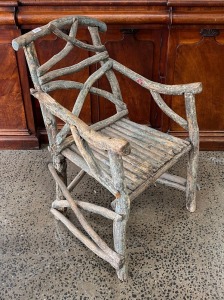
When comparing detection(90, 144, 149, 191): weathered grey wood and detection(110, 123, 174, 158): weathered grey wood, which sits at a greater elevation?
detection(110, 123, 174, 158): weathered grey wood

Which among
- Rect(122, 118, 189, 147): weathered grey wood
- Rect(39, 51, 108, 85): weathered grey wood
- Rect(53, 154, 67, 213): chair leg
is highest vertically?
Rect(39, 51, 108, 85): weathered grey wood

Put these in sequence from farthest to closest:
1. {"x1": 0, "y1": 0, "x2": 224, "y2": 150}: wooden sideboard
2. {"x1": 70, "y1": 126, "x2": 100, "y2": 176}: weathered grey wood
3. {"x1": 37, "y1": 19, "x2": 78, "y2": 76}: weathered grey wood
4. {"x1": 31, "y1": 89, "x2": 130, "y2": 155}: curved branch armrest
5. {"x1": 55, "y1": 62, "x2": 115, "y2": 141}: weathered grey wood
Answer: {"x1": 0, "y1": 0, "x2": 224, "y2": 150}: wooden sideboard
{"x1": 55, "y1": 62, "x2": 115, "y2": 141}: weathered grey wood
{"x1": 37, "y1": 19, "x2": 78, "y2": 76}: weathered grey wood
{"x1": 70, "y1": 126, "x2": 100, "y2": 176}: weathered grey wood
{"x1": 31, "y1": 89, "x2": 130, "y2": 155}: curved branch armrest

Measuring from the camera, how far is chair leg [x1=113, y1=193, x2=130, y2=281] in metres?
1.30

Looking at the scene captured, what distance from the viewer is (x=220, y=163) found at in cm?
213

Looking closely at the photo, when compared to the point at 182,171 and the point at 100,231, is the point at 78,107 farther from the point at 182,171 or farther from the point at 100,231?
the point at 182,171

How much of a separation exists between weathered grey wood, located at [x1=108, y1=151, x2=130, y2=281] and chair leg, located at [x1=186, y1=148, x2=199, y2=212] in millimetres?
465

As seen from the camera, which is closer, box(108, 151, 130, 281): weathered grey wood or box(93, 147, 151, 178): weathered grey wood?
box(108, 151, 130, 281): weathered grey wood

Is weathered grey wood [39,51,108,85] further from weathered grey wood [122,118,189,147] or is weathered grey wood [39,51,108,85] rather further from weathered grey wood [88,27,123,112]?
weathered grey wood [122,118,189,147]

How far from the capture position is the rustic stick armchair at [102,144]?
4.27 ft

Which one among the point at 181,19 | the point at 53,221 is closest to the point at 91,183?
the point at 53,221

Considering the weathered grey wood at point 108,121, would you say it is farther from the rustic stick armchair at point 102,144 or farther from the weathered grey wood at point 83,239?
the weathered grey wood at point 83,239

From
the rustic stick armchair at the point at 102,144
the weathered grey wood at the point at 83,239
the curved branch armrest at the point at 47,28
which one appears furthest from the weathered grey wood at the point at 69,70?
the weathered grey wood at the point at 83,239

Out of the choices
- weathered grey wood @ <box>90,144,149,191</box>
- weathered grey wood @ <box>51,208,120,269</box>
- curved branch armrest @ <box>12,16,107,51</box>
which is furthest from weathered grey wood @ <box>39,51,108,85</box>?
weathered grey wood @ <box>51,208,120,269</box>

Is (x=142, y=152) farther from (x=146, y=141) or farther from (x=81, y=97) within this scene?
(x=81, y=97)
